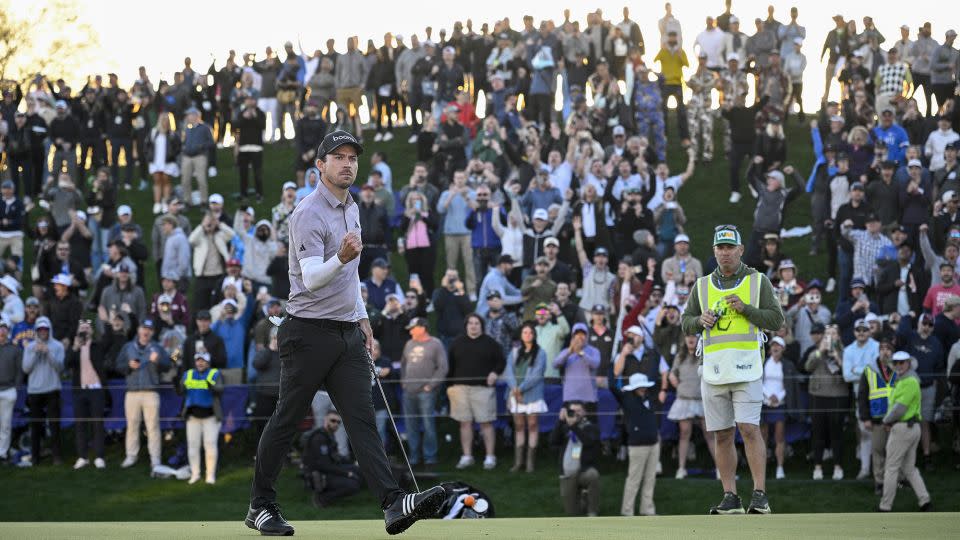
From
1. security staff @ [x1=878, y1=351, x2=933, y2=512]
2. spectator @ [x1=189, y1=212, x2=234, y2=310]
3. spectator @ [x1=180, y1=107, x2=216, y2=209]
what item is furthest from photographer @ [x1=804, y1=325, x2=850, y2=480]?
spectator @ [x1=180, y1=107, x2=216, y2=209]

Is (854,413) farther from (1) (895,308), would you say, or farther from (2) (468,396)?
(2) (468,396)

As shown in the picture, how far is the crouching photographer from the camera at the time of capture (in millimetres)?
18438

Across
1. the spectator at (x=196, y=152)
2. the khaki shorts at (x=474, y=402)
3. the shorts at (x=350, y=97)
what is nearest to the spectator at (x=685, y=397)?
the khaki shorts at (x=474, y=402)

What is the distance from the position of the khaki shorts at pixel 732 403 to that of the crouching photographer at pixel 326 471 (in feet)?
29.8

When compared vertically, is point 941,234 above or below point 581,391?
above

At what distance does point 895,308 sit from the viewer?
20828 mm

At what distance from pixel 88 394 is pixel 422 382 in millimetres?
4795

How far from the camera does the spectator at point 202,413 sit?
19.5 meters

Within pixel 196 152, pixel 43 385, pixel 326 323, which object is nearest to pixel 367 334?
pixel 326 323

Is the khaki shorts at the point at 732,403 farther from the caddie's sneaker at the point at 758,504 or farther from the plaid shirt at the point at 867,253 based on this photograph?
the plaid shirt at the point at 867,253

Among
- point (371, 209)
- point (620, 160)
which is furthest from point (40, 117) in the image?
point (620, 160)

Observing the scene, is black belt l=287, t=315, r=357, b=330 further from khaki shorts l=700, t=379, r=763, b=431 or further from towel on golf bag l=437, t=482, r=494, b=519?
towel on golf bag l=437, t=482, r=494, b=519

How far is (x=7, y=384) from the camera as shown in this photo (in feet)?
66.8

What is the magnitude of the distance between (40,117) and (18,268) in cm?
486
